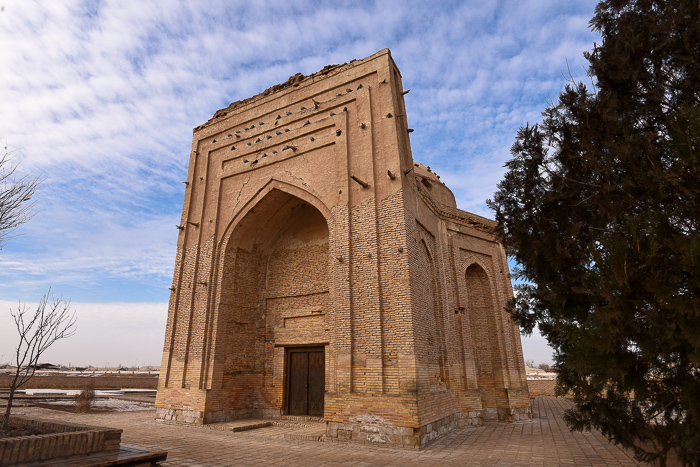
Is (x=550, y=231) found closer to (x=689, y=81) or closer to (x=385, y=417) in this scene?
(x=689, y=81)

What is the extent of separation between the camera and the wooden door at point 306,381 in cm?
1055

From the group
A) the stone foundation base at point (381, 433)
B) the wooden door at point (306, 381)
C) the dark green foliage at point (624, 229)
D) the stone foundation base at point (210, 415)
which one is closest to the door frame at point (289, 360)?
the wooden door at point (306, 381)

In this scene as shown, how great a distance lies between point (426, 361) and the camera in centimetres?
834

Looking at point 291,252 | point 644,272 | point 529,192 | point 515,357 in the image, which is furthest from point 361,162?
point 515,357

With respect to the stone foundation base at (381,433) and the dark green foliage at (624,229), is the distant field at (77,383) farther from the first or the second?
the dark green foliage at (624,229)

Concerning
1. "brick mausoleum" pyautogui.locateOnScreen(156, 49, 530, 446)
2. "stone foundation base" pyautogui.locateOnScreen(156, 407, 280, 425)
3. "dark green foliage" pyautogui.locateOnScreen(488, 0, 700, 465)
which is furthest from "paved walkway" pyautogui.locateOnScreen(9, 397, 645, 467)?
"dark green foliage" pyautogui.locateOnScreen(488, 0, 700, 465)

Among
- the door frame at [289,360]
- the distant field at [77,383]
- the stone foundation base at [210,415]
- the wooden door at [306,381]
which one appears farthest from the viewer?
the distant field at [77,383]

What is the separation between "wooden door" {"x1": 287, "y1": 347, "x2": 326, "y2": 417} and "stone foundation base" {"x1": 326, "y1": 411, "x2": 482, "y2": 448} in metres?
2.62

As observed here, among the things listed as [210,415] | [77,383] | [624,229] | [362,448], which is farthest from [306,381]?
[77,383]

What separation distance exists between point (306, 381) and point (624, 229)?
9.42 m

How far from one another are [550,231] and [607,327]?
165 cm

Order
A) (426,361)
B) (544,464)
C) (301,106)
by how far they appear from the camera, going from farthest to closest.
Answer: (301,106) → (426,361) → (544,464)

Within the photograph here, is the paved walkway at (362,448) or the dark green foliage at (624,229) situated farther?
the paved walkway at (362,448)

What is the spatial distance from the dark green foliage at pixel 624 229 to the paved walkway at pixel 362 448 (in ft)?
9.21
